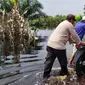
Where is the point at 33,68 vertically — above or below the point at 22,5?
below

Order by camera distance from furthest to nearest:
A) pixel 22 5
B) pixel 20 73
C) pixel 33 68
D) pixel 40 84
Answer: pixel 22 5 → pixel 33 68 → pixel 20 73 → pixel 40 84

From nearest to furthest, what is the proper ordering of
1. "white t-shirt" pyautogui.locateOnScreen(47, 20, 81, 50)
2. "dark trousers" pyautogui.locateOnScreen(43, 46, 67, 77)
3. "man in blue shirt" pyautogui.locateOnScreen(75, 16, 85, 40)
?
"white t-shirt" pyautogui.locateOnScreen(47, 20, 81, 50) < "dark trousers" pyautogui.locateOnScreen(43, 46, 67, 77) < "man in blue shirt" pyautogui.locateOnScreen(75, 16, 85, 40)

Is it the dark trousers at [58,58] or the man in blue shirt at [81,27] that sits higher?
the man in blue shirt at [81,27]

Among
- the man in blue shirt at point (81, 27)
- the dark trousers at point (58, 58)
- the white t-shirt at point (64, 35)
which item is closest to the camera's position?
the white t-shirt at point (64, 35)

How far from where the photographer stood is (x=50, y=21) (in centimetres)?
5175

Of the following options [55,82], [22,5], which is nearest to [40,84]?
[55,82]

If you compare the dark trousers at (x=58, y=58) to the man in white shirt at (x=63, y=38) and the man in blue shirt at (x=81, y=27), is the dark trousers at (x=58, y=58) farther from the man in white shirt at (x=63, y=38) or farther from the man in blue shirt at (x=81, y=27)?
the man in blue shirt at (x=81, y=27)

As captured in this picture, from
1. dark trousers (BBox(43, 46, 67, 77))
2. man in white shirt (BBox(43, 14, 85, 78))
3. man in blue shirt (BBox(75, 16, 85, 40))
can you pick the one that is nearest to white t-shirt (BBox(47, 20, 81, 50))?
man in white shirt (BBox(43, 14, 85, 78))

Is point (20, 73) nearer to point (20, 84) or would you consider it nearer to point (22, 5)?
point (20, 84)

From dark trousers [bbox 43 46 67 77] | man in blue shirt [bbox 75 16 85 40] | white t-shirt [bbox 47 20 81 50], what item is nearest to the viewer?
white t-shirt [bbox 47 20 81 50]

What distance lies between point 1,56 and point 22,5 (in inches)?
545

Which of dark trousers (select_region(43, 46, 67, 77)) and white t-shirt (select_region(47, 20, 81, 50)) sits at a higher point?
white t-shirt (select_region(47, 20, 81, 50))

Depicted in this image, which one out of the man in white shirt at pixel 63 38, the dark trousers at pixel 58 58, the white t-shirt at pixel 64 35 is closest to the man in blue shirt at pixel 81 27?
the man in white shirt at pixel 63 38

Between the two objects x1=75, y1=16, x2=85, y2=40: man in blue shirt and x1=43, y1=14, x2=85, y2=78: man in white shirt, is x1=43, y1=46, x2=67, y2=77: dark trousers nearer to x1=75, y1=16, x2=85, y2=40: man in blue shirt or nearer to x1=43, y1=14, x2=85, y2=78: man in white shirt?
x1=43, y1=14, x2=85, y2=78: man in white shirt
